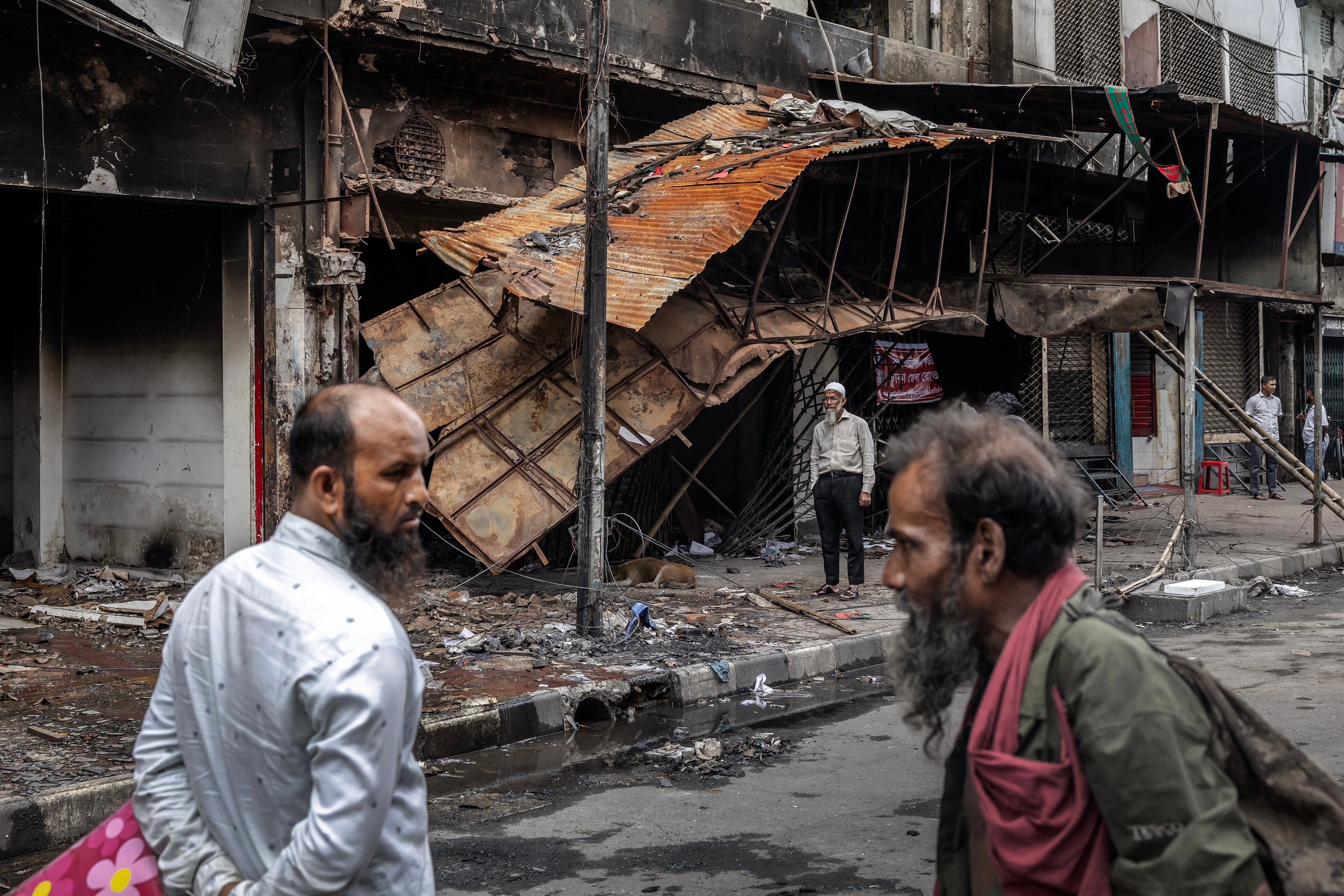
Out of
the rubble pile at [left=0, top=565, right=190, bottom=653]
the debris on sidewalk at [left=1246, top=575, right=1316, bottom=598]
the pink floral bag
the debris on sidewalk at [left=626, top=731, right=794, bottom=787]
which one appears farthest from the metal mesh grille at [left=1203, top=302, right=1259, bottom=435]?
the pink floral bag

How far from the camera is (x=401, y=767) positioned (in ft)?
5.83

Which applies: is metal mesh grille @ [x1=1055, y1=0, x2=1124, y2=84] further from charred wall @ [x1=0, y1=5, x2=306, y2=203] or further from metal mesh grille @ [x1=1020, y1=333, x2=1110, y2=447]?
charred wall @ [x1=0, y1=5, x2=306, y2=203]

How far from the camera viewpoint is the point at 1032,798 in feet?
5.12

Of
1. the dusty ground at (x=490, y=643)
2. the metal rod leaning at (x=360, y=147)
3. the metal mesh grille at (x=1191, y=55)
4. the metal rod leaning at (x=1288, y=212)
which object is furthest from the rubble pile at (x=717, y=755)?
the metal mesh grille at (x=1191, y=55)

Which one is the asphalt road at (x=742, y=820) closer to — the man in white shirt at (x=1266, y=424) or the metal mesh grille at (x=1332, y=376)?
the man in white shirt at (x=1266, y=424)

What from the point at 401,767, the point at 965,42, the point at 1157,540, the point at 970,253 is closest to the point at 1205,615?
the point at 1157,540

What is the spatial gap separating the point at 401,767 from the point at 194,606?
41cm

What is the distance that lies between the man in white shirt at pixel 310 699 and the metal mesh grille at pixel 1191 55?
19.6 metres

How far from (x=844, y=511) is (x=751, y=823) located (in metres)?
5.86

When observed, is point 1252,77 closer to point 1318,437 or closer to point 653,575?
point 1318,437

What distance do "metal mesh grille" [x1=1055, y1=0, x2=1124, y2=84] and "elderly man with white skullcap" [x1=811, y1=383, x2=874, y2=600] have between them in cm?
855

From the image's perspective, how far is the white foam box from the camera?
396 inches

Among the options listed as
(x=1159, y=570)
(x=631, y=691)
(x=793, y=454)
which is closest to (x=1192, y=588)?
(x=1159, y=570)

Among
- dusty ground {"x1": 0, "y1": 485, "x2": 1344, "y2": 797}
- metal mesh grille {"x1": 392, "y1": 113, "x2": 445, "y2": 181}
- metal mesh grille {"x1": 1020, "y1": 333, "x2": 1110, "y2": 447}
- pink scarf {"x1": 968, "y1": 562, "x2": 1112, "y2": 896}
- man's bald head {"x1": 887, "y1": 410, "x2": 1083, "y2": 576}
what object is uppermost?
metal mesh grille {"x1": 392, "y1": 113, "x2": 445, "y2": 181}
